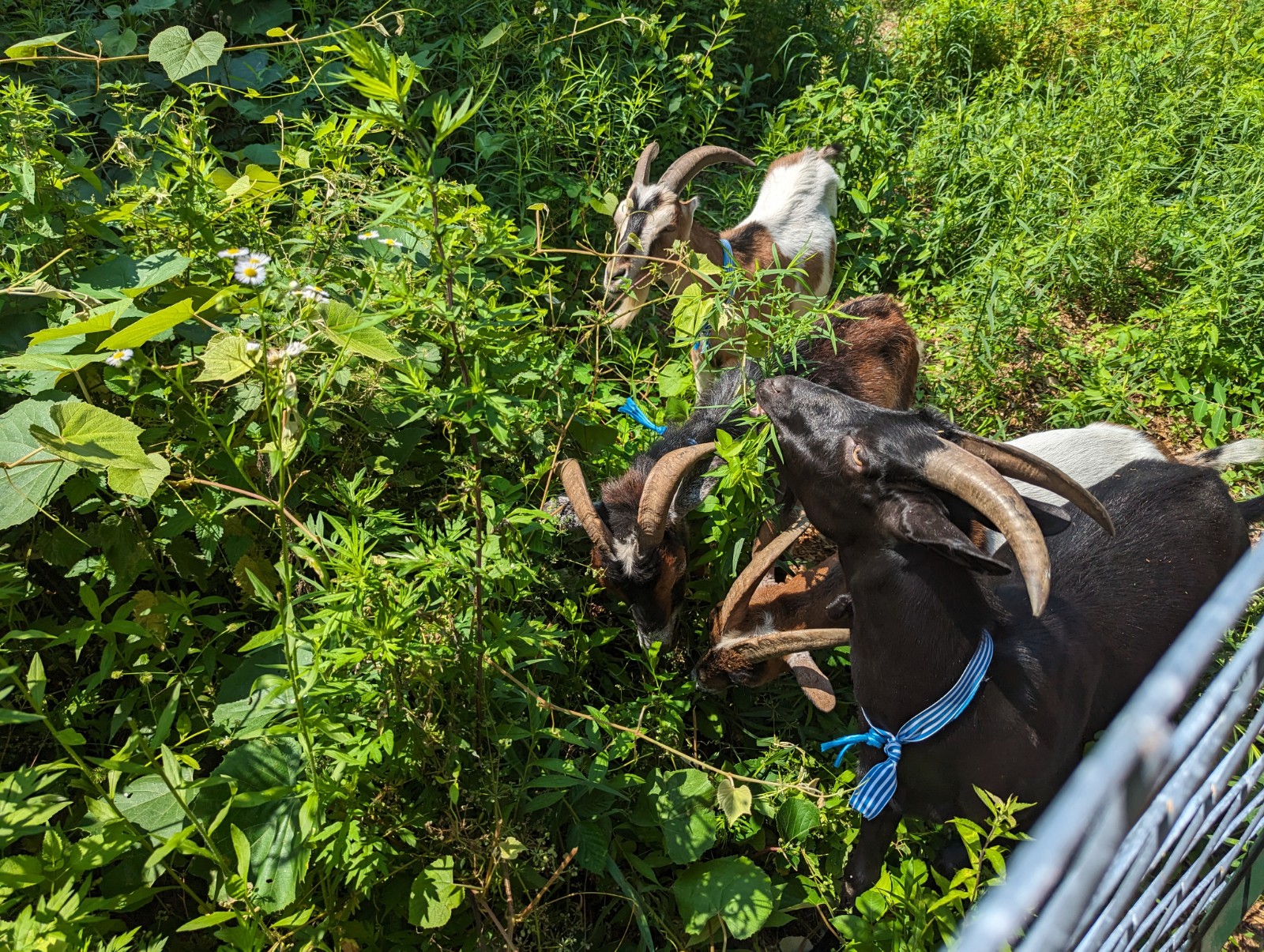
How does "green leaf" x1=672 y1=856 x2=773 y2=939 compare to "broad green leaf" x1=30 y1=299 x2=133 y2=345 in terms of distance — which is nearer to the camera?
"broad green leaf" x1=30 y1=299 x2=133 y2=345

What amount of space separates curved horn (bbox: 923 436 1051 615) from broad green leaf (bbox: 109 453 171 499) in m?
2.00

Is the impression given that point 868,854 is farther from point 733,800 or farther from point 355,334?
point 355,334

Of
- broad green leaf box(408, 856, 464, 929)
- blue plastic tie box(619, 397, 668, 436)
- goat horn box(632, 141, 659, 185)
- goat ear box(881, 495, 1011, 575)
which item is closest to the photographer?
broad green leaf box(408, 856, 464, 929)

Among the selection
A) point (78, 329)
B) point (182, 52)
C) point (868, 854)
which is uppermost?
point (182, 52)

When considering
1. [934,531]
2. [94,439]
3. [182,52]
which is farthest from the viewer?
[182,52]

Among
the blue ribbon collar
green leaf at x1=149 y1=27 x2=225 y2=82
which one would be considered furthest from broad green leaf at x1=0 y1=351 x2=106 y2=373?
the blue ribbon collar

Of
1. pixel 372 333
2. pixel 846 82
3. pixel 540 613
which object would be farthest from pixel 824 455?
pixel 846 82

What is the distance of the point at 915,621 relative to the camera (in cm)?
263

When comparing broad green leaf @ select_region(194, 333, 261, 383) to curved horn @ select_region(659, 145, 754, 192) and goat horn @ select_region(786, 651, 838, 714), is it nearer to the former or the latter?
goat horn @ select_region(786, 651, 838, 714)

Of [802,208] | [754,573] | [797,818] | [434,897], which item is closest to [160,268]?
[434,897]

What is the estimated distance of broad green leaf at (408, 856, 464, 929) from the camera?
220 centimetres

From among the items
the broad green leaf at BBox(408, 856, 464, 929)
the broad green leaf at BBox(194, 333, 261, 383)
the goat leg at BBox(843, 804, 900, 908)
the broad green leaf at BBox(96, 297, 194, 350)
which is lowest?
the goat leg at BBox(843, 804, 900, 908)

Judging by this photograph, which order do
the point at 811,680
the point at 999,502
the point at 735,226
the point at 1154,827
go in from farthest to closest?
1. the point at 735,226
2. the point at 811,680
3. the point at 999,502
4. the point at 1154,827

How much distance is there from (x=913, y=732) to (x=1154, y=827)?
137 cm
